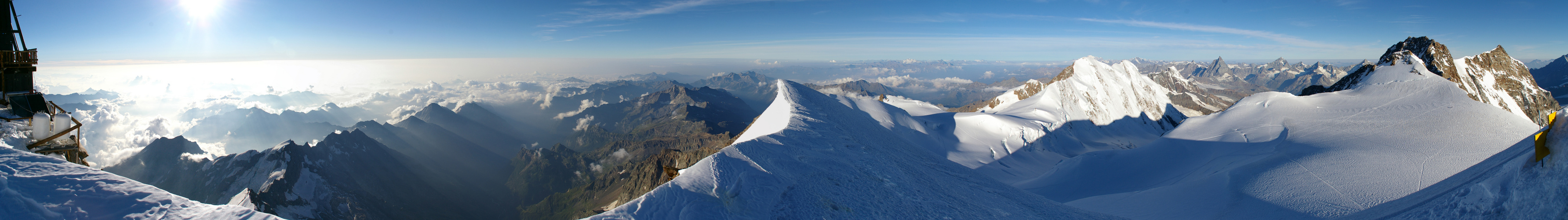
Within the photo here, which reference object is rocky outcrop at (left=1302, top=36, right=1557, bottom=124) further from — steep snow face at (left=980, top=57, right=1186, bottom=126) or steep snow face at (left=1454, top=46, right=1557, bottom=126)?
steep snow face at (left=980, top=57, right=1186, bottom=126)

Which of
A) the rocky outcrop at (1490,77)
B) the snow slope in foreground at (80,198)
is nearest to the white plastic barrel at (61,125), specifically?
the snow slope in foreground at (80,198)

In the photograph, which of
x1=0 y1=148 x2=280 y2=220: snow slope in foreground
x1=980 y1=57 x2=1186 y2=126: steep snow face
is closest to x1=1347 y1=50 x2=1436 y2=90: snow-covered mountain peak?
x1=980 y1=57 x2=1186 y2=126: steep snow face

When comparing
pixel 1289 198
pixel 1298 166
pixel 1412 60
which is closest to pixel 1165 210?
pixel 1289 198

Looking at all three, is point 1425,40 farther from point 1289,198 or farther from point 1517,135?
point 1289,198

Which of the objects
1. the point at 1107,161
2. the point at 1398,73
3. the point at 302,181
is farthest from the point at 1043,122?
the point at 302,181

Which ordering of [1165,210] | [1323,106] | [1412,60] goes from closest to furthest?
1. [1165,210]
2. [1323,106]
3. [1412,60]

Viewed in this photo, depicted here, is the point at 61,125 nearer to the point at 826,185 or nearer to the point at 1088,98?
the point at 826,185

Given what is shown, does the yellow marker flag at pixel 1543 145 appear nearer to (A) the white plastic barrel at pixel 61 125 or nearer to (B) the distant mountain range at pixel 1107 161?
(B) the distant mountain range at pixel 1107 161
